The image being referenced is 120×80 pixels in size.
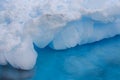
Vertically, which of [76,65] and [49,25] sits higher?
[49,25]

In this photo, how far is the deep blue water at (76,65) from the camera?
2115 millimetres

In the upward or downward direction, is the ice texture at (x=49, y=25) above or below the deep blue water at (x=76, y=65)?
above

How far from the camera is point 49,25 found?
2279 mm

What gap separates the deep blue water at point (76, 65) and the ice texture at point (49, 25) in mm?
54

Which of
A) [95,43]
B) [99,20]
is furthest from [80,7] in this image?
[95,43]

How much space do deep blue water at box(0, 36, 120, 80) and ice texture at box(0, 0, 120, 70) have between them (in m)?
0.05

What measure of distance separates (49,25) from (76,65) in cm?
36

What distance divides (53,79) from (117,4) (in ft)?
2.81

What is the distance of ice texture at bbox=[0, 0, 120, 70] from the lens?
2145 mm

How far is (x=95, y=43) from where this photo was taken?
2605 mm

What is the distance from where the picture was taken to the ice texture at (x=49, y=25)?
2.14 meters

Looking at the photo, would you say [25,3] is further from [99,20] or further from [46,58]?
[99,20]

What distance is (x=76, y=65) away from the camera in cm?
226

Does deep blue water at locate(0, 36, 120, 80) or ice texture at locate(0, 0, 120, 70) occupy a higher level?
ice texture at locate(0, 0, 120, 70)
